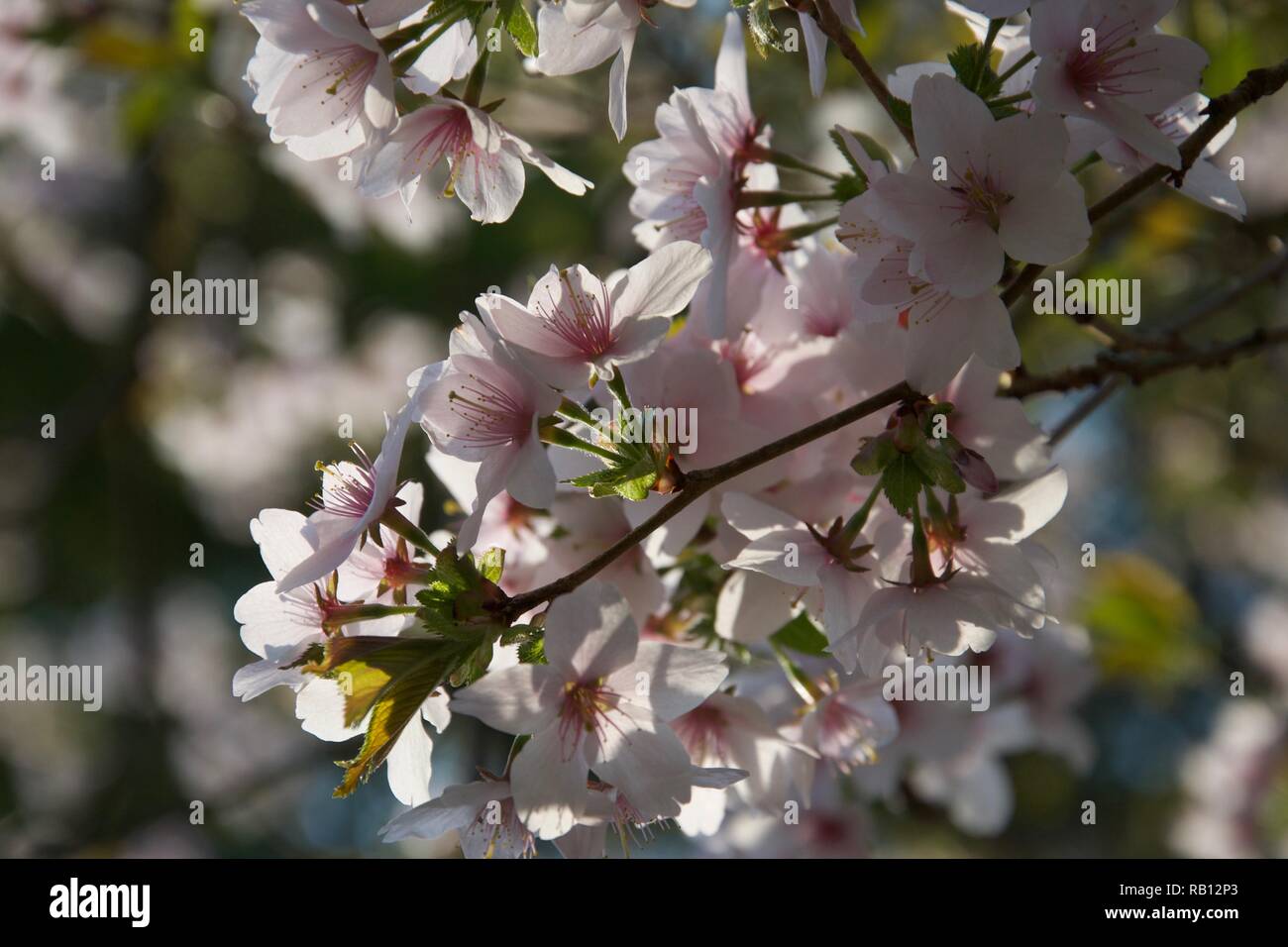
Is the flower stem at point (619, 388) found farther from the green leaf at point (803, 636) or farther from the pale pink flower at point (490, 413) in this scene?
the green leaf at point (803, 636)

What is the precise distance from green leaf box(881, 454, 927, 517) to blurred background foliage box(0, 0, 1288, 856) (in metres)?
1.00

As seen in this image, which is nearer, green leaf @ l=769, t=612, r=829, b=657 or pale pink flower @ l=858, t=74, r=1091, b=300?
pale pink flower @ l=858, t=74, r=1091, b=300

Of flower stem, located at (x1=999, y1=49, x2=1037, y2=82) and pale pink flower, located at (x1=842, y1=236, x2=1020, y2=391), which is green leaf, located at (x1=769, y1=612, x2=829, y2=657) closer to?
pale pink flower, located at (x1=842, y1=236, x2=1020, y2=391)

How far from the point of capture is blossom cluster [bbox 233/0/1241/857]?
89cm

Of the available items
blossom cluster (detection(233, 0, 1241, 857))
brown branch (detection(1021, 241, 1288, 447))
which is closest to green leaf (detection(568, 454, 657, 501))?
blossom cluster (detection(233, 0, 1241, 857))

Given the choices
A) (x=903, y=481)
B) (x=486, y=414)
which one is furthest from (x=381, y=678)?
(x=903, y=481)

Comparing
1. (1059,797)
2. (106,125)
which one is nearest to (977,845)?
(1059,797)

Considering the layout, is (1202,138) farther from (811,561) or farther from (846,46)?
(811,561)

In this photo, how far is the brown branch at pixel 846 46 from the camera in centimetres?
93

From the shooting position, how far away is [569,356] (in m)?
0.95

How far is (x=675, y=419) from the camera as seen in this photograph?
3.35 feet

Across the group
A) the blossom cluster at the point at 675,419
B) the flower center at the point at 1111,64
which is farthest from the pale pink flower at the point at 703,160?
the flower center at the point at 1111,64

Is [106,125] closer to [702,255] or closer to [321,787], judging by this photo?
[321,787]
